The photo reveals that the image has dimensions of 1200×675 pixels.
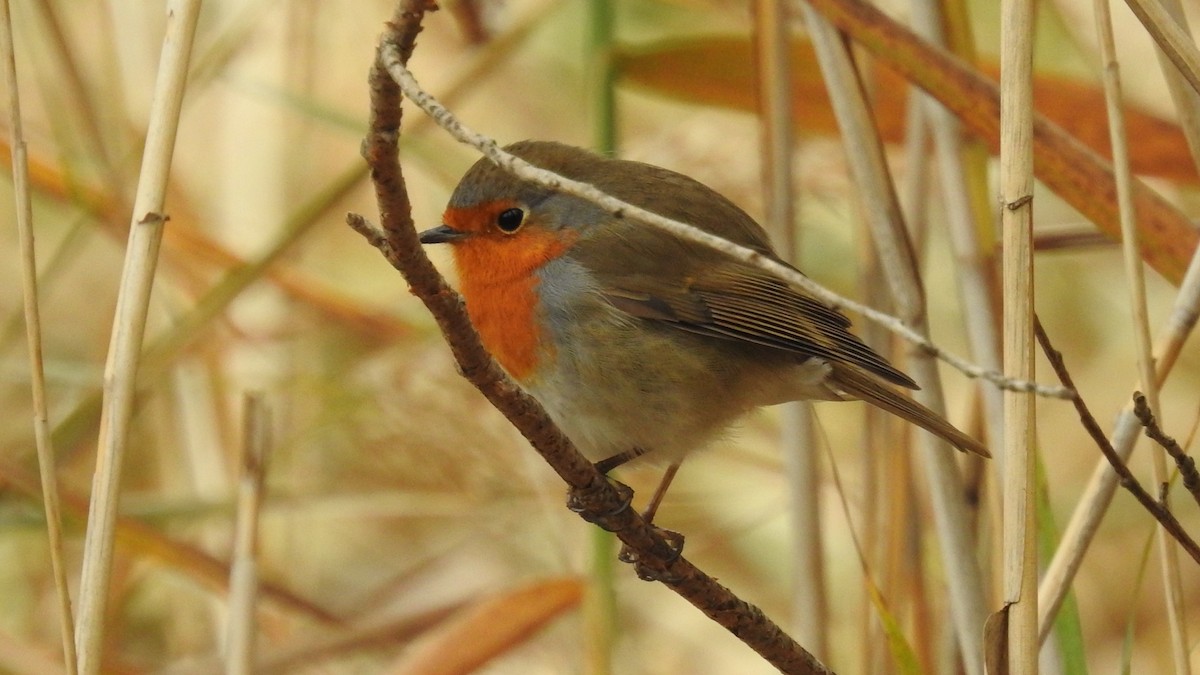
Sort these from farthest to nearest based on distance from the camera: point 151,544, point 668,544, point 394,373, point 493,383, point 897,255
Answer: point 394,373 < point 151,544 < point 897,255 < point 668,544 < point 493,383

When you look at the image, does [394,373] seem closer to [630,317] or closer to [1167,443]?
[630,317]

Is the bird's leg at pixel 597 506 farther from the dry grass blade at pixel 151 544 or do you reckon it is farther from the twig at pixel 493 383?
the dry grass blade at pixel 151 544

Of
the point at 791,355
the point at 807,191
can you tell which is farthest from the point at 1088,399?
the point at 791,355

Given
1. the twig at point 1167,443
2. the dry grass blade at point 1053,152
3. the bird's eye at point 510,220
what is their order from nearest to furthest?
the twig at point 1167,443 < the dry grass blade at point 1053,152 < the bird's eye at point 510,220

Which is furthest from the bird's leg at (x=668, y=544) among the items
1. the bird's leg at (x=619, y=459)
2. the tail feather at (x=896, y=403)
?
the tail feather at (x=896, y=403)

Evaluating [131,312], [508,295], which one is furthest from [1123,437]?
[131,312]

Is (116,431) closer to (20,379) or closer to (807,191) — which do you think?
(20,379)

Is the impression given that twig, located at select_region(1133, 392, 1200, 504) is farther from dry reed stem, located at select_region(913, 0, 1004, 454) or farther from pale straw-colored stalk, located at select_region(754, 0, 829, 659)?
pale straw-colored stalk, located at select_region(754, 0, 829, 659)
